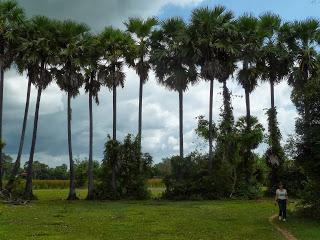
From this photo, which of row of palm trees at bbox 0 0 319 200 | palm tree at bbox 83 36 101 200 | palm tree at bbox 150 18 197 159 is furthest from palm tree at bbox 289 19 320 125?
palm tree at bbox 83 36 101 200

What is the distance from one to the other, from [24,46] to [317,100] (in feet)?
89.3

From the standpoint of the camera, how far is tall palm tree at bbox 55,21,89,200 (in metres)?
48.2

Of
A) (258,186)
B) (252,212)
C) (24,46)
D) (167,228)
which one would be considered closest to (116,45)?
(24,46)

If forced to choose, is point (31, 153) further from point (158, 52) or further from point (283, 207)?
point (283, 207)

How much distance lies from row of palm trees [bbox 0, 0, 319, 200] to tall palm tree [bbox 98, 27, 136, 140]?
90mm

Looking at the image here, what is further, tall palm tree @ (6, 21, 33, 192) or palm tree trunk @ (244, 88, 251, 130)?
palm tree trunk @ (244, 88, 251, 130)

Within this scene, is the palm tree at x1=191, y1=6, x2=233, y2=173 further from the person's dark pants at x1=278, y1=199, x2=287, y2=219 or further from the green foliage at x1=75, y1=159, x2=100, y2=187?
the green foliage at x1=75, y1=159, x2=100, y2=187

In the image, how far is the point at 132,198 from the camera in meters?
47.8

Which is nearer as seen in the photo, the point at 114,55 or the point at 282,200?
the point at 282,200

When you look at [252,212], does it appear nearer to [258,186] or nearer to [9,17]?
[258,186]

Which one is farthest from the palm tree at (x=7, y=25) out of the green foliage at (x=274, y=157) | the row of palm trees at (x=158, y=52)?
the green foliage at (x=274, y=157)

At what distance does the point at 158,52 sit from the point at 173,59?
1.61m

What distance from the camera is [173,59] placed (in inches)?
2009

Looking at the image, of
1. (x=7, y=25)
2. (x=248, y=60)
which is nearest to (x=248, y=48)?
(x=248, y=60)
